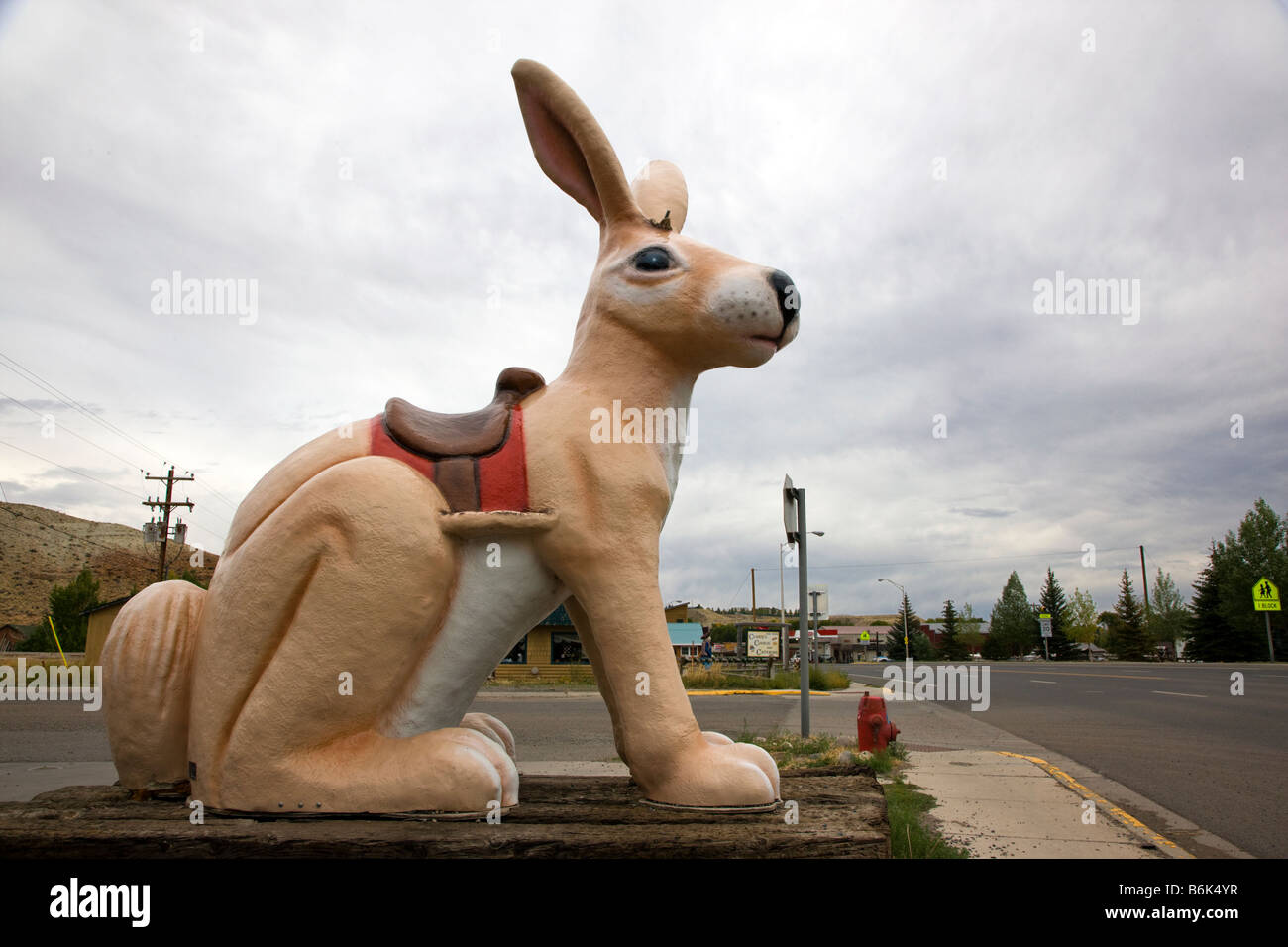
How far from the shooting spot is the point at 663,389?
2.85 m

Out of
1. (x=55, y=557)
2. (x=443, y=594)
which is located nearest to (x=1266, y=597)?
(x=443, y=594)

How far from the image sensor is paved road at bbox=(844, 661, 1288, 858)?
486 cm

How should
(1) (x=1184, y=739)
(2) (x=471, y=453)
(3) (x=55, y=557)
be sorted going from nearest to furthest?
1. (2) (x=471, y=453)
2. (1) (x=1184, y=739)
3. (3) (x=55, y=557)

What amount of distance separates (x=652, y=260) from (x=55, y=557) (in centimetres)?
7648

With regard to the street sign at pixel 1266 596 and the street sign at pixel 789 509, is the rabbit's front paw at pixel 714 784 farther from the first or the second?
the street sign at pixel 1266 596

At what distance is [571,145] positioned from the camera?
297cm

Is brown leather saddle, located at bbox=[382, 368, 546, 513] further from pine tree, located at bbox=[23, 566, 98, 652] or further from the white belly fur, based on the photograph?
pine tree, located at bbox=[23, 566, 98, 652]

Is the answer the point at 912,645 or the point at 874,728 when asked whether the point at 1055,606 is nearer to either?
the point at 912,645

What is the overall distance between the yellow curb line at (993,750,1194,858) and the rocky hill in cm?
4998

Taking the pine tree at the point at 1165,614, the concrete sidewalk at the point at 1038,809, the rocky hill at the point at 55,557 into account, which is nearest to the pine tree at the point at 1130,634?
the pine tree at the point at 1165,614

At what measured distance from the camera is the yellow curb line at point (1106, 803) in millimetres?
4094
